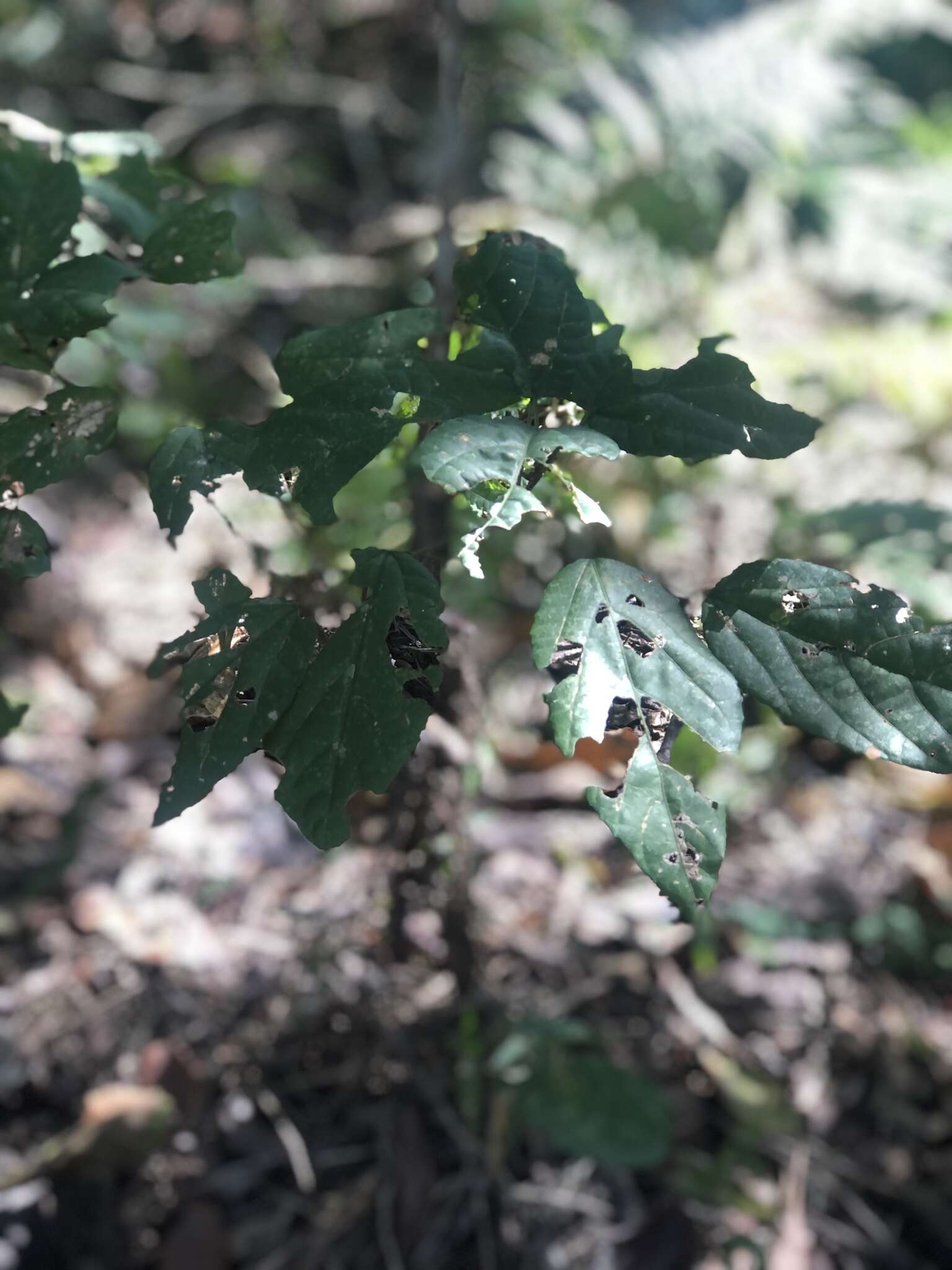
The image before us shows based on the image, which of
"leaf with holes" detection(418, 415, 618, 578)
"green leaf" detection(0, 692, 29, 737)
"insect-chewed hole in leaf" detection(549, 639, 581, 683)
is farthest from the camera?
"green leaf" detection(0, 692, 29, 737)

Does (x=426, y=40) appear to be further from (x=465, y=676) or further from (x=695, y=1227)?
(x=695, y=1227)

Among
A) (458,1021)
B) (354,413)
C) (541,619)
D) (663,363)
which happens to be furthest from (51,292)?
(663,363)

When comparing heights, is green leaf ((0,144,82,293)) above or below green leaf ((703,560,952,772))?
above

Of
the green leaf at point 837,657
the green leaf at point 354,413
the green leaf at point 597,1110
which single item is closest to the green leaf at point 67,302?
the green leaf at point 354,413

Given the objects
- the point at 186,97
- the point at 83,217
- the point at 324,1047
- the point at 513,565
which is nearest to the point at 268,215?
the point at 186,97

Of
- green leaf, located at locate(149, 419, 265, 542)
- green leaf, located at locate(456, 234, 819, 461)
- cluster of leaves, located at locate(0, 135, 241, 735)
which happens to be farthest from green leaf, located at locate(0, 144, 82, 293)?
green leaf, located at locate(456, 234, 819, 461)

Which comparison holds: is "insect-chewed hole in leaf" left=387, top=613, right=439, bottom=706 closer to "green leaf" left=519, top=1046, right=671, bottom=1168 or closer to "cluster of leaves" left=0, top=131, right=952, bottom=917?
"cluster of leaves" left=0, top=131, right=952, bottom=917

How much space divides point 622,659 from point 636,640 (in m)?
0.04

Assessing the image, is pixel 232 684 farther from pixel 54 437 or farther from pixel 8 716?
pixel 8 716

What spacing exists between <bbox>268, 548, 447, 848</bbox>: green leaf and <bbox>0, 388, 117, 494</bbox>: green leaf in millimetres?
319

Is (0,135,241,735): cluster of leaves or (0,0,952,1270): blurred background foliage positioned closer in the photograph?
(0,135,241,735): cluster of leaves

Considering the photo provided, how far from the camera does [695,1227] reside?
159 cm

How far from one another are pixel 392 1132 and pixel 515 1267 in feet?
0.93

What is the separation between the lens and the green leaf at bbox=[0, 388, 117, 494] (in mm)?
915
